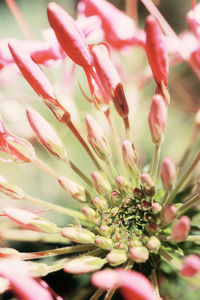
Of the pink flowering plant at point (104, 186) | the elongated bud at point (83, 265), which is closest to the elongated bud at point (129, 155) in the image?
the pink flowering plant at point (104, 186)

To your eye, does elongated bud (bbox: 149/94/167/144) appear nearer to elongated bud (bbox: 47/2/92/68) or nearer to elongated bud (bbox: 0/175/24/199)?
elongated bud (bbox: 47/2/92/68)

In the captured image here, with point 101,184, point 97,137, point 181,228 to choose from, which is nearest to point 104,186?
point 101,184

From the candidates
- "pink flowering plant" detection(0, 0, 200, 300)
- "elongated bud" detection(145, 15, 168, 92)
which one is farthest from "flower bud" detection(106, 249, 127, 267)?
"elongated bud" detection(145, 15, 168, 92)

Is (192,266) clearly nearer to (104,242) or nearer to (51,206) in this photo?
(104,242)

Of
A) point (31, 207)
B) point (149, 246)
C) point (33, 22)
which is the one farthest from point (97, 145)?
point (33, 22)

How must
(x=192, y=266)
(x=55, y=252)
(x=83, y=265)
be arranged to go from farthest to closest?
(x=55, y=252) < (x=83, y=265) < (x=192, y=266)

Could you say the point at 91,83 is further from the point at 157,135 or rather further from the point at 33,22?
the point at 33,22

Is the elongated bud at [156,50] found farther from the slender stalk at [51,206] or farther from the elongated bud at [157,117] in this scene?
the slender stalk at [51,206]
